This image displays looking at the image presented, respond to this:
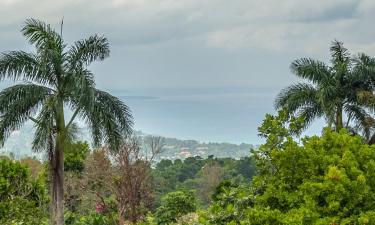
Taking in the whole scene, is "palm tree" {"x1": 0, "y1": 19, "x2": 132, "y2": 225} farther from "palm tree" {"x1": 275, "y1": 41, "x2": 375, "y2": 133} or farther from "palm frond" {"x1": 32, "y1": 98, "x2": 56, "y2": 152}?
"palm tree" {"x1": 275, "y1": 41, "x2": 375, "y2": 133}

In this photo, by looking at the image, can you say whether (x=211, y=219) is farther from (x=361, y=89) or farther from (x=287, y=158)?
(x=361, y=89)

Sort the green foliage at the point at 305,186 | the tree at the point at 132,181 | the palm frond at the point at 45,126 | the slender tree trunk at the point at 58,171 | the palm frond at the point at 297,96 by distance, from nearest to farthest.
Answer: the green foliage at the point at 305,186, the palm frond at the point at 45,126, the slender tree trunk at the point at 58,171, the tree at the point at 132,181, the palm frond at the point at 297,96

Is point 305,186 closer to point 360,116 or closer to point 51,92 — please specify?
point 51,92

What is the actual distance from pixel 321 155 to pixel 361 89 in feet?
53.4

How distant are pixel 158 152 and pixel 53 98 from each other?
9.11 metres

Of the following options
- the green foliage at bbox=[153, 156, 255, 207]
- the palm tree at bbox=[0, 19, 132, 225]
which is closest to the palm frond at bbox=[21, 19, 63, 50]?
the palm tree at bbox=[0, 19, 132, 225]

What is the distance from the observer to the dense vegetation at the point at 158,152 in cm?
776

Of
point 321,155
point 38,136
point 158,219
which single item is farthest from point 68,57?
point 321,155

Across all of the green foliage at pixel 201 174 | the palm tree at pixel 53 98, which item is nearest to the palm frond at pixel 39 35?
the palm tree at pixel 53 98

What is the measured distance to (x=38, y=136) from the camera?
57.7 ft

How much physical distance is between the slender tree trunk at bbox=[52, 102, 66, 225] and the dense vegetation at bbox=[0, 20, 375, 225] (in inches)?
1.2

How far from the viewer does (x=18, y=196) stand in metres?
18.9

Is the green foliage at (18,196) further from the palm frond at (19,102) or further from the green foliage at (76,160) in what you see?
the green foliage at (76,160)

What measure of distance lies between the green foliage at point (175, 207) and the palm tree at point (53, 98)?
5110mm
